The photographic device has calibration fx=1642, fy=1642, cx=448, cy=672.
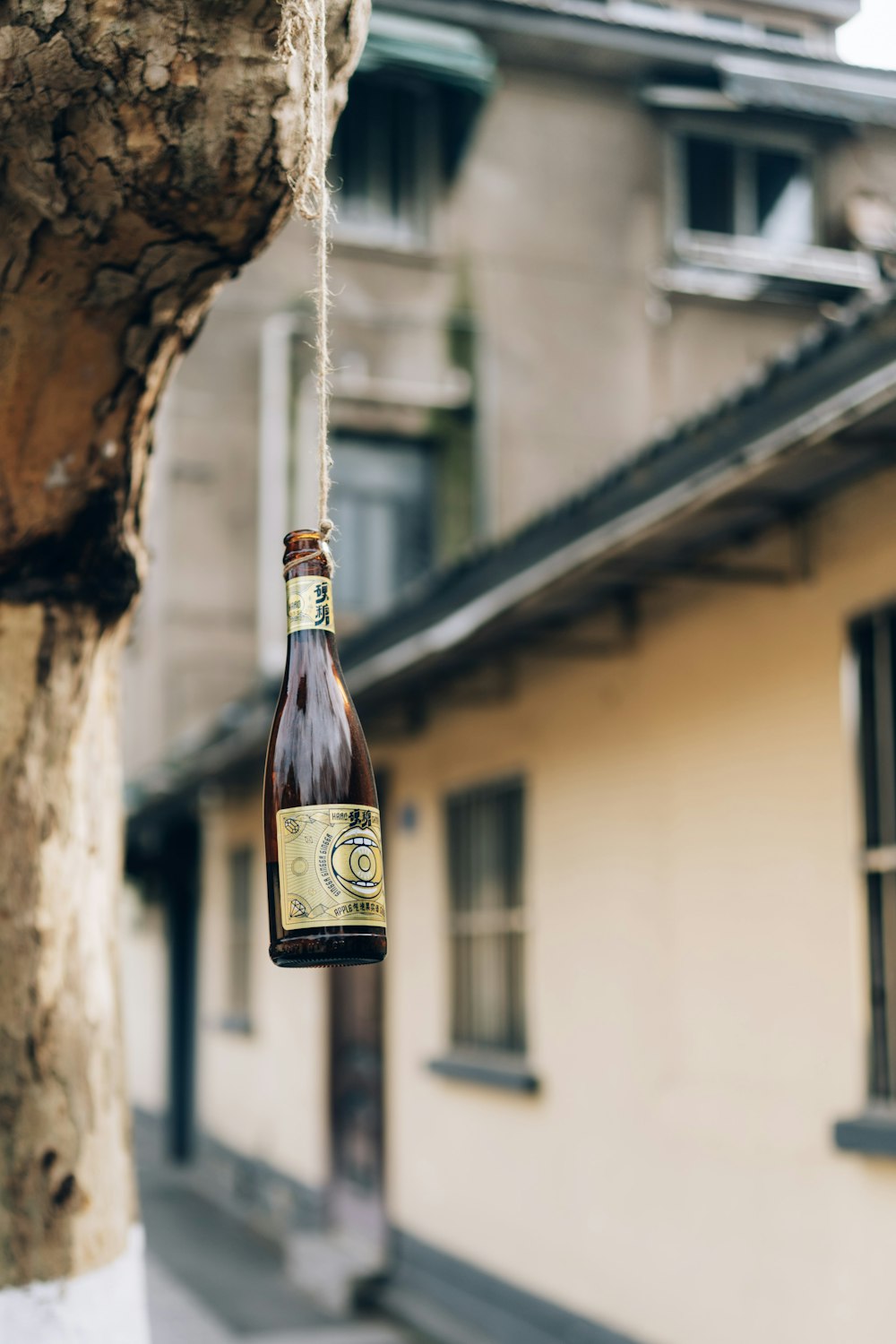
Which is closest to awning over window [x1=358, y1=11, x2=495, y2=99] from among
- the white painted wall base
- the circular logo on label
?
the white painted wall base

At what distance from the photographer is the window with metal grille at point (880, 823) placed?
536cm

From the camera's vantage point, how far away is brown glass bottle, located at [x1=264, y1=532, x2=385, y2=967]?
2311 millimetres

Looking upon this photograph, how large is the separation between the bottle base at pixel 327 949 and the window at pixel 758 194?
12.9m

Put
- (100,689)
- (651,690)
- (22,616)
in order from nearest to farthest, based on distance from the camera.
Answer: (22,616), (100,689), (651,690)

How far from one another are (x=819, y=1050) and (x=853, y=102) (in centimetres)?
Answer: 1070

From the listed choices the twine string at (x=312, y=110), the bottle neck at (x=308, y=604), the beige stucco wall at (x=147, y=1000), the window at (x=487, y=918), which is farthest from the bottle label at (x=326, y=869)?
the beige stucco wall at (x=147, y=1000)

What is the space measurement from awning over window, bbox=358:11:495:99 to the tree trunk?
35.5ft

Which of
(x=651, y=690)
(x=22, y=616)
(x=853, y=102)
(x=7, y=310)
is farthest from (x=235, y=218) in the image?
A: (x=853, y=102)

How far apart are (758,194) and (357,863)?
42.9 feet

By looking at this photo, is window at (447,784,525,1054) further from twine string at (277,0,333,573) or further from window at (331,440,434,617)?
twine string at (277,0,333,573)

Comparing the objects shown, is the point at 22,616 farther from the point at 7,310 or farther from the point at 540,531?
the point at 540,531

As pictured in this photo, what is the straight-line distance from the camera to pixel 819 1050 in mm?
5617

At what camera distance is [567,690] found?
25.4 feet

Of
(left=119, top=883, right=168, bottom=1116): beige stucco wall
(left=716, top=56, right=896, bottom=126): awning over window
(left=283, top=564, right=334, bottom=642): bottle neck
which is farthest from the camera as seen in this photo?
(left=119, top=883, right=168, bottom=1116): beige stucco wall
